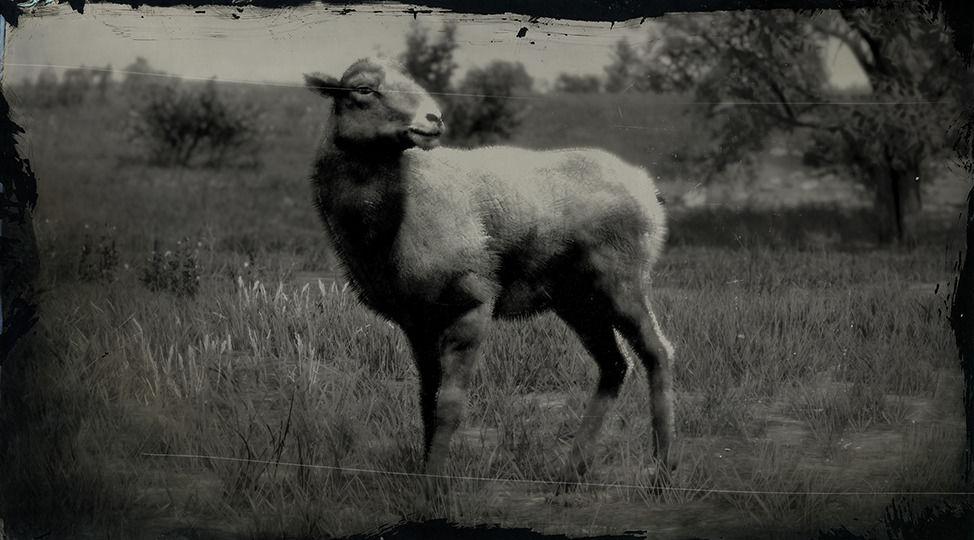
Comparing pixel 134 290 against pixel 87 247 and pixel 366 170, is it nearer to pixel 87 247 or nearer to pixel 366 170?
pixel 87 247


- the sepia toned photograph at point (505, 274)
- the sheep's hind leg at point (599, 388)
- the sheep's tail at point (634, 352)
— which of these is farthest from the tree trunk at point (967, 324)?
the sheep's hind leg at point (599, 388)

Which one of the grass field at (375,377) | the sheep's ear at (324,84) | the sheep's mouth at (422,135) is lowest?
the grass field at (375,377)

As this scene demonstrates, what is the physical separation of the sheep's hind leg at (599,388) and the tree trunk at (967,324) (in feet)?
5.36

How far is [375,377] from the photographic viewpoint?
462 centimetres

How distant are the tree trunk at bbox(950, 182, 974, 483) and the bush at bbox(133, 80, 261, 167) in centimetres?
339

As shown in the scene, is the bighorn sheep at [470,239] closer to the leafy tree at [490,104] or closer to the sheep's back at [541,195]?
the sheep's back at [541,195]

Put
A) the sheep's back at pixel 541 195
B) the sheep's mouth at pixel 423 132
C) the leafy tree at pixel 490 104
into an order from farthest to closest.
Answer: the leafy tree at pixel 490 104 < the sheep's back at pixel 541 195 < the sheep's mouth at pixel 423 132

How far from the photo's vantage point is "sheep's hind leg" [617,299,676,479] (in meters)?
4.41

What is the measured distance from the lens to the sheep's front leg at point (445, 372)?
420cm

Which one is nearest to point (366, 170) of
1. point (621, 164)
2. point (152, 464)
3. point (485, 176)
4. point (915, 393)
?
point (485, 176)

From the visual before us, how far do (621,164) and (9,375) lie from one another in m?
3.21

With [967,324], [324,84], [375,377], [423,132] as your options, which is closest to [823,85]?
[967,324]

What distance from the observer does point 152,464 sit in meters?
4.80

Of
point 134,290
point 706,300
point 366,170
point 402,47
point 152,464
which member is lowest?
point 152,464
